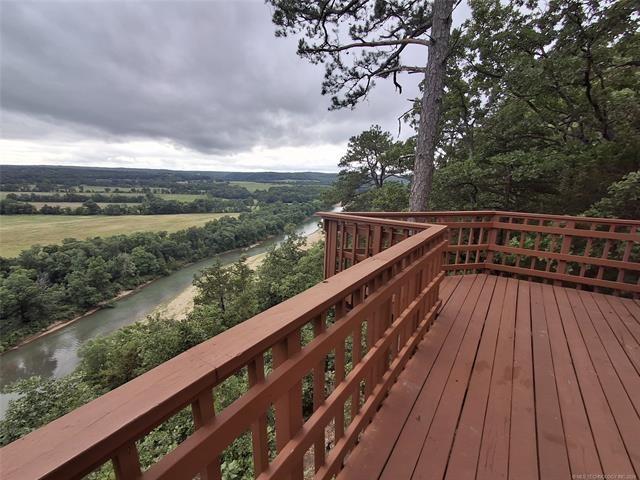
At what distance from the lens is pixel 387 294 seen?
1.57m

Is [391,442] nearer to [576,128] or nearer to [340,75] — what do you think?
[340,75]

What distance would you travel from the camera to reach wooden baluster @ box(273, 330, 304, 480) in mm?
923

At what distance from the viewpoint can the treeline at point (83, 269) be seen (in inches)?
781

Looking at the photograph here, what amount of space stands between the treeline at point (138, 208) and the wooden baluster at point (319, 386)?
200ft

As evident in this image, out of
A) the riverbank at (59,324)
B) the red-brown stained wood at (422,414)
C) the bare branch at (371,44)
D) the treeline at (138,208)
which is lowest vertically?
the riverbank at (59,324)

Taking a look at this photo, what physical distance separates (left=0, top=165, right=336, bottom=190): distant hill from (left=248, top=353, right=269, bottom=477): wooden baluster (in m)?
49.7

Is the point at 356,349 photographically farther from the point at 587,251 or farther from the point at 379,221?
the point at 587,251

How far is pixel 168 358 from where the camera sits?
44.9 feet

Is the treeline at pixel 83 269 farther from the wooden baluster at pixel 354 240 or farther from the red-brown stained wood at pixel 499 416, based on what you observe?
the red-brown stained wood at pixel 499 416

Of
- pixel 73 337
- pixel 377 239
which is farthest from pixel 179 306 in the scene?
pixel 377 239

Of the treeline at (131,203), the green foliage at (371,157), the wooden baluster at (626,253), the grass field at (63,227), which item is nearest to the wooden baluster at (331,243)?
the wooden baluster at (626,253)

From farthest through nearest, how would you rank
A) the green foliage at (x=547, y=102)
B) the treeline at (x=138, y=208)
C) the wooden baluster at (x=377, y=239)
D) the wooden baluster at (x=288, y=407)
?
the treeline at (x=138, y=208) → the green foliage at (x=547, y=102) → the wooden baluster at (x=377, y=239) → the wooden baluster at (x=288, y=407)

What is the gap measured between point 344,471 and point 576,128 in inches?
388

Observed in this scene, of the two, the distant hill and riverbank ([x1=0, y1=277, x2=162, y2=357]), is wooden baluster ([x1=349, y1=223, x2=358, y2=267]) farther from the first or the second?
the distant hill
